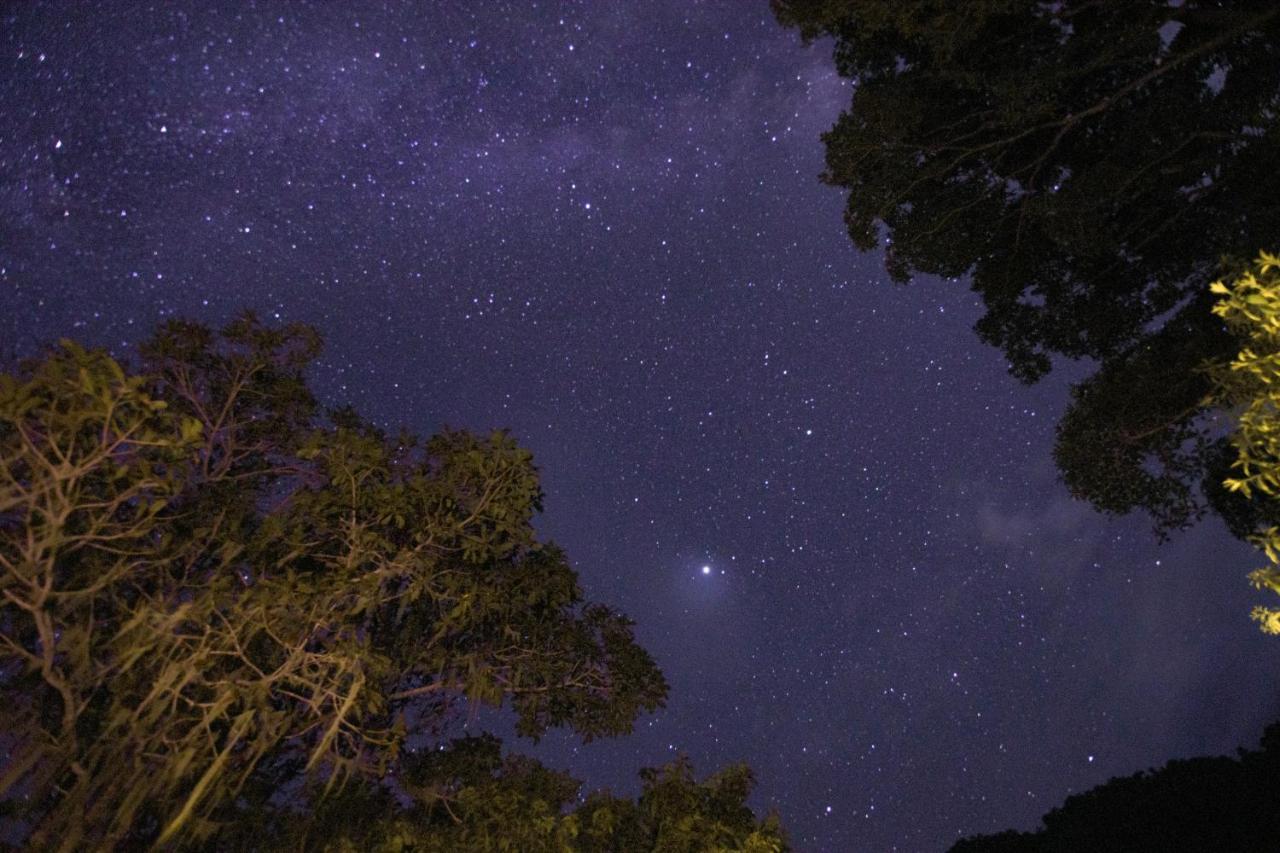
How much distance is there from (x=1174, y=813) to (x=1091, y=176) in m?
11.7

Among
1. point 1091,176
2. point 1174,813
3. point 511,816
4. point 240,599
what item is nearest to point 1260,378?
point 1091,176

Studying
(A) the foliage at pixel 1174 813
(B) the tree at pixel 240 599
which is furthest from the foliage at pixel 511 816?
(A) the foliage at pixel 1174 813

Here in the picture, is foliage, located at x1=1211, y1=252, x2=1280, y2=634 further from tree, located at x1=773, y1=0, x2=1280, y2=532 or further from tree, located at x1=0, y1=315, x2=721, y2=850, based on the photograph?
tree, located at x1=0, y1=315, x2=721, y2=850

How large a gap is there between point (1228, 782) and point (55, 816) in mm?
16095

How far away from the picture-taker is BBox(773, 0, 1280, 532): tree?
6.65 m

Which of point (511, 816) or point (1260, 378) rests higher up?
point (1260, 378)

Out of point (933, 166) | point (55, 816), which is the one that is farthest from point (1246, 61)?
point (55, 816)

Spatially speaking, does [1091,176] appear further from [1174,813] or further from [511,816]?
A: [1174,813]

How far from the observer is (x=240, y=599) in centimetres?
493

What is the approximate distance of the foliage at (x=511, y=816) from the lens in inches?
201

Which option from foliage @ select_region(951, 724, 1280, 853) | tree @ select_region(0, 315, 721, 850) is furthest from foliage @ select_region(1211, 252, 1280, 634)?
foliage @ select_region(951, 724, 1280, 853)

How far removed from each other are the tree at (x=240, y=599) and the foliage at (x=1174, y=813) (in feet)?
36.2

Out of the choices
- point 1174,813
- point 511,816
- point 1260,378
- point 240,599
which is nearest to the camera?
point 1260,378

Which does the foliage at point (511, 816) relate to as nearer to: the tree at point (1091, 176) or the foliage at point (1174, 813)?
the tree at point (1091, 176)
